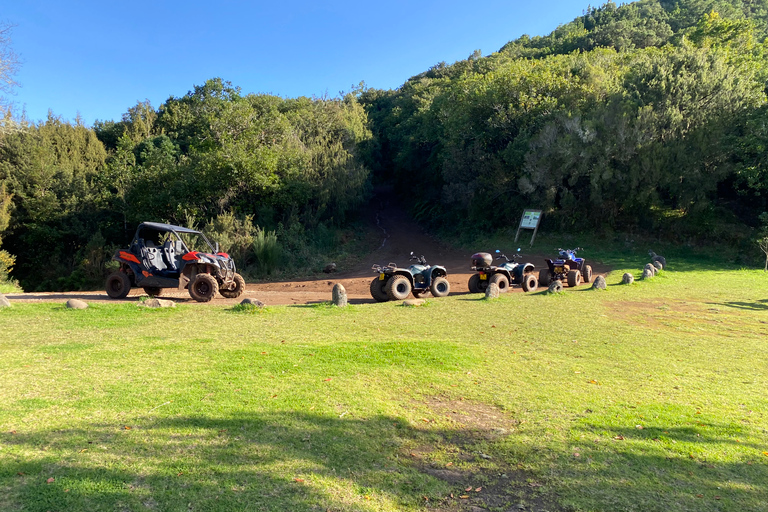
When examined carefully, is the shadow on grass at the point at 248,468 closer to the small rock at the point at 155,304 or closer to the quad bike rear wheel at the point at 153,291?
the small rock at the point at 155,304

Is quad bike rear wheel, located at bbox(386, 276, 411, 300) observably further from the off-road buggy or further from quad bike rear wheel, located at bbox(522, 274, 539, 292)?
the off-road buggy

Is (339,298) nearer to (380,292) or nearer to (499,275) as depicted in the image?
(380,292)

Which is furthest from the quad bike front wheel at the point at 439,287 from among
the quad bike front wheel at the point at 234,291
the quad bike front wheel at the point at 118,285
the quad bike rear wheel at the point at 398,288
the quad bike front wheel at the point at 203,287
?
the quad bike front wheel at the point at 118,285

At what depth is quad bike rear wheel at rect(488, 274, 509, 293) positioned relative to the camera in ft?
41.3

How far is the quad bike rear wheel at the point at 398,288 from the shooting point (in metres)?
11.4

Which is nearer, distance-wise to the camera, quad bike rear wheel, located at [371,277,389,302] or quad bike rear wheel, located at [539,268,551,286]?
quad bike rear wheel, located at [371,277,389,302]

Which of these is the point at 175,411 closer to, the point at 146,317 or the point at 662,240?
the point at 146,317

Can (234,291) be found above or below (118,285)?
below

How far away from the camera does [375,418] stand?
13.4 feet

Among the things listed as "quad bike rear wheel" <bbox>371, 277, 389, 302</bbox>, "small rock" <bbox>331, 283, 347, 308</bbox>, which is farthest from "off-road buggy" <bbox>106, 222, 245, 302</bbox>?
"quad bike rear wheel" <bbox>371, 277, 389, 302</bbox>

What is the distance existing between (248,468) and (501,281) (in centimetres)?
1053

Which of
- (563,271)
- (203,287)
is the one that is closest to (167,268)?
(203,287)

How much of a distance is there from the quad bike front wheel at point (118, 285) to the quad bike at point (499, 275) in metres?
9.34

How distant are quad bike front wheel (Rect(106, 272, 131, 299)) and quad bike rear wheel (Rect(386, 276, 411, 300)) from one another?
6752 millimetres
